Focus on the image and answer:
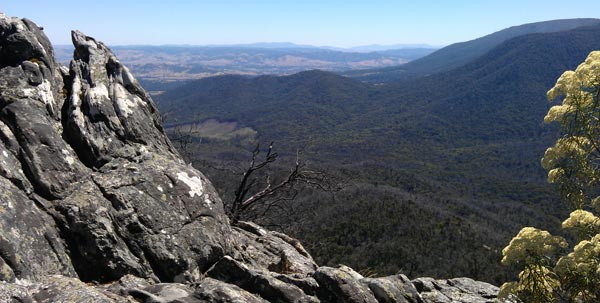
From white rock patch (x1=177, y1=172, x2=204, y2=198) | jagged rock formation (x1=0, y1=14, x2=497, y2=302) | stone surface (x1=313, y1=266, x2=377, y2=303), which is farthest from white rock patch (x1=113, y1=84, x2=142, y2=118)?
stone surface (x1=313, y1=266, x2=377, y2=303)

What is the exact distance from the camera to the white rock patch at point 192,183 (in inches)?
543

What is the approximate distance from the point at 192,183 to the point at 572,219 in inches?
493

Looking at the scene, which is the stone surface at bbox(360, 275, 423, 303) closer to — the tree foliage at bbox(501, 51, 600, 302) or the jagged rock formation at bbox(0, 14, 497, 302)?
the jagged rock formation at bbox(0, 14, 497, 302)

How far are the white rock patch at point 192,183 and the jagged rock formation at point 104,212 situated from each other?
39 millimetres

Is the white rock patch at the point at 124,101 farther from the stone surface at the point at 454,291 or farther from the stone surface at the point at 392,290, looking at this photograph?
the stone surface at the point at 454,291

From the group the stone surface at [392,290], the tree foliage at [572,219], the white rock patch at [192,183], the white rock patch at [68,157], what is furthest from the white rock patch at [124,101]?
the tree foliage at [572,219]

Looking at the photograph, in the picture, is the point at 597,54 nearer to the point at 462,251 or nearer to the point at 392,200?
the point at 462,251

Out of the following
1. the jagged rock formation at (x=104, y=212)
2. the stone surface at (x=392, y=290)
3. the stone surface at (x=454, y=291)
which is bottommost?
the stone surface at (x=454, y=291)

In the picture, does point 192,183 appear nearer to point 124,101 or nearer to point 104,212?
point 104,212

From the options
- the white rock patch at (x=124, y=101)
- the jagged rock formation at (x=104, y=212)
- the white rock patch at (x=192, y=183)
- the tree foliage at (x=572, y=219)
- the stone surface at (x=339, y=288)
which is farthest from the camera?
the white rock patch at (x=124, y=101)

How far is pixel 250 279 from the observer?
11.7m

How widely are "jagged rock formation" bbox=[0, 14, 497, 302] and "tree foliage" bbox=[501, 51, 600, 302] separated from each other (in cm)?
363

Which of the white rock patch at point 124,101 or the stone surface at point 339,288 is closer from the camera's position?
the stone surface at point 339,288

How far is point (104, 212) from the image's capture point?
452 inches
